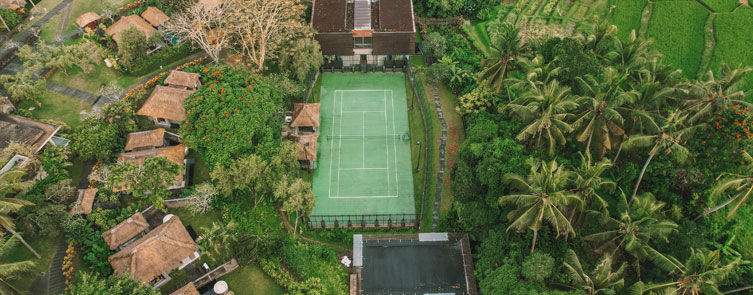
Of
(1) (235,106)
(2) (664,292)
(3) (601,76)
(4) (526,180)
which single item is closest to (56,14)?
(1) (235,106)

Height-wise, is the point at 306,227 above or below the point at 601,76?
below

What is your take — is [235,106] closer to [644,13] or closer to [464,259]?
[464,259]

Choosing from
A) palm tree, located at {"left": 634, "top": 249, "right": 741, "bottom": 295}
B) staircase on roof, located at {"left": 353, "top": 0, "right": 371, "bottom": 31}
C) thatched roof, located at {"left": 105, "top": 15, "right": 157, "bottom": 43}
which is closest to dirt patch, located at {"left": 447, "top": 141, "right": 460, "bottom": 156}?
staircase on roof, located at {"left": 353, "top": 0, "right": 371, "bottom": 31}

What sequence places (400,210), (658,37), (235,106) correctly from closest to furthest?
(235,106) → (400,210) → (658,37)

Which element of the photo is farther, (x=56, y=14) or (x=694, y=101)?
(x=56, y=14)

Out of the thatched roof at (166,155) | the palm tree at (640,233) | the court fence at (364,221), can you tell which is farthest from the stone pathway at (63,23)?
the palm tree at (640,233)

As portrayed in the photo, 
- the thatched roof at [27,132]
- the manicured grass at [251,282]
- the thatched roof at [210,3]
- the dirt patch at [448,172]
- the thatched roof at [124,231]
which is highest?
the thatched roof at [210,3]

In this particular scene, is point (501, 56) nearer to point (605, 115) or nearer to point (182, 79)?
point (605, 115)

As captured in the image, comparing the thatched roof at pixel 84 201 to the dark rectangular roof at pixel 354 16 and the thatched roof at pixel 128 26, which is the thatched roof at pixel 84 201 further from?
the dark rectangular roof at pixel 354 16
